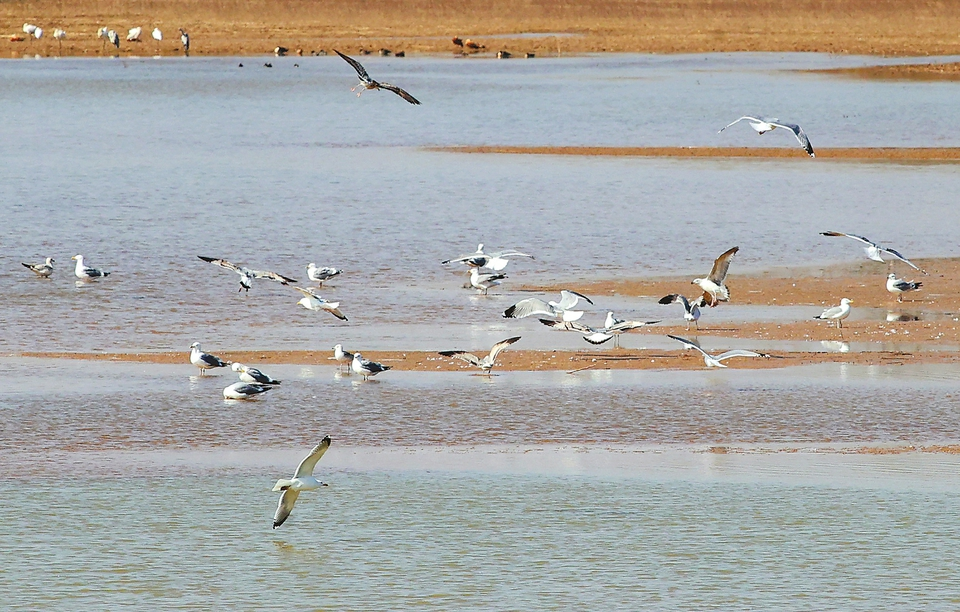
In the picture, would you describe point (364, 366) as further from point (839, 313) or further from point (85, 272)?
point (85, 272)

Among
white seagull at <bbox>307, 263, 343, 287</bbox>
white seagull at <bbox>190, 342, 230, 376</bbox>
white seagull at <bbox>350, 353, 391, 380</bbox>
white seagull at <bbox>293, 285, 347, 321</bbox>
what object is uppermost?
white seagull at <bbox>350, 353, 391, 380</bbox>

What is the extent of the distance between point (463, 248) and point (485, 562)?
37.6 ft

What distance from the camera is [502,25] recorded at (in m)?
83.1

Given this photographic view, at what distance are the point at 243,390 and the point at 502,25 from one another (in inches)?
2882

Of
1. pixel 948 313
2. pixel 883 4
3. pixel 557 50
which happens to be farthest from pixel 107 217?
pixel 883 4

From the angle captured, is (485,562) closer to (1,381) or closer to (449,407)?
(449,407)

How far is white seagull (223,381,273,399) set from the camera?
1138 centimetres

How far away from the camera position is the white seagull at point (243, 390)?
37.3ft

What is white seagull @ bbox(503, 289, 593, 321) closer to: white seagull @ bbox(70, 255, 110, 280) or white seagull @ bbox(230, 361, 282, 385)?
white seagull @ bbox(230, 361, 282, 385)

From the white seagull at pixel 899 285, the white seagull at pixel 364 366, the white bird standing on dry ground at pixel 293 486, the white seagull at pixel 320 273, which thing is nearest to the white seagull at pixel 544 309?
the white seagull at pixel 364 366

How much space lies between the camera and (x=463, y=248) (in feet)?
63.5

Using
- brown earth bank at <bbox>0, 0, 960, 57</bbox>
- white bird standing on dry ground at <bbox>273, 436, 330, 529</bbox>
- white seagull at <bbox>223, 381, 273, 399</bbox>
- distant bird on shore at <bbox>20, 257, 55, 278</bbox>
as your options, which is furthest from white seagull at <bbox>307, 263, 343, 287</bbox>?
brown earth bank at <bbox>0, 0, 960, 57</bbox>

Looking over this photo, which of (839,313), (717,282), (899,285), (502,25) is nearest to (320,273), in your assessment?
(717,282)

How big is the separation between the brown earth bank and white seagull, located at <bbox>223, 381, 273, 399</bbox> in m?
52.1
